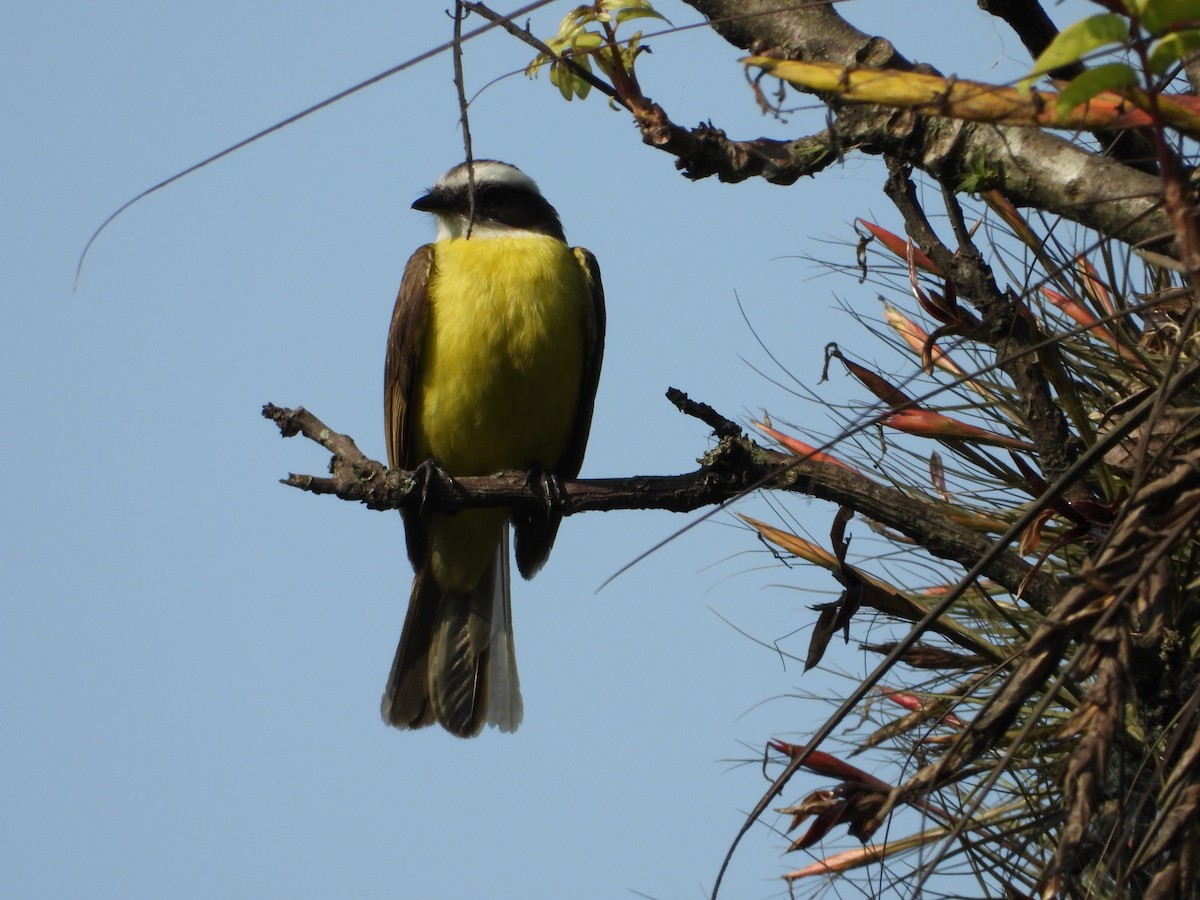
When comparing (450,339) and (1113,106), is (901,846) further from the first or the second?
(450,339)

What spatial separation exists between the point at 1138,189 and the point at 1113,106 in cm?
68

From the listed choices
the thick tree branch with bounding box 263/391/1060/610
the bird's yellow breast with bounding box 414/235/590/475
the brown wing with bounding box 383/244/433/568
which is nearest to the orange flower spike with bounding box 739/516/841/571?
the thick tree branch with bounding box 263/391/1060/610

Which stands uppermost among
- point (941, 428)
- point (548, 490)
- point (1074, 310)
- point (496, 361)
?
point (496, 361)

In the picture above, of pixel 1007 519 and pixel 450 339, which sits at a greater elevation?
pixel 450 339

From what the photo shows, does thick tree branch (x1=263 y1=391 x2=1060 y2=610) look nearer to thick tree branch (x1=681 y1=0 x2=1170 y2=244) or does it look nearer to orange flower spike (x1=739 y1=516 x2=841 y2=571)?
orange flower spike (x1=739 y1=516 x2=841 y2=571)

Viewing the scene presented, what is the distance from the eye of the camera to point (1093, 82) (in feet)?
4.28

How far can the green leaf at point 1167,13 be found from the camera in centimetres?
128

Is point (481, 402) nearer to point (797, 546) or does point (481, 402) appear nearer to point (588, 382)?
point (588, 382)

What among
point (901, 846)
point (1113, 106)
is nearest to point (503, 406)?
point (901, 846)

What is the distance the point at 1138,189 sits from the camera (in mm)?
2164

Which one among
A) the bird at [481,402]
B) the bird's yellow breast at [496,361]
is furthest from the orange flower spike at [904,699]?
the bird's yellow breast at [496,361]

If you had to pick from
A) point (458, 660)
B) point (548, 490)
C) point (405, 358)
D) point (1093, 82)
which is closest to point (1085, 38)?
point (1093, 82)

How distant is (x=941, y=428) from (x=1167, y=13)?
6.12 feet

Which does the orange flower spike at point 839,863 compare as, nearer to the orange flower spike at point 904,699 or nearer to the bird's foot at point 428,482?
the orange flower spike at point 904,699
